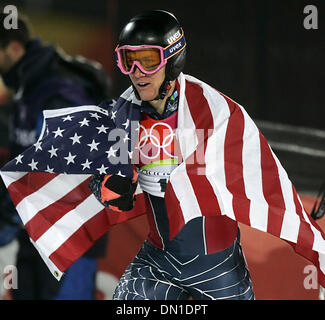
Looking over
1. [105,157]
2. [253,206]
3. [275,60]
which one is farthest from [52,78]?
[275,60]

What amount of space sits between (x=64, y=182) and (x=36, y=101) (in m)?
1.24

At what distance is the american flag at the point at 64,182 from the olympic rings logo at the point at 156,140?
0.26 ft

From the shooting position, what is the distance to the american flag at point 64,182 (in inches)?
129

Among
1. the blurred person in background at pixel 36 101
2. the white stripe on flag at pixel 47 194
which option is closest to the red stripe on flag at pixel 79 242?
the white stripe on flag at pixel 47 194

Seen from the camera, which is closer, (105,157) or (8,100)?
(105,157)

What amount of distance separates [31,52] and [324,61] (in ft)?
9.23

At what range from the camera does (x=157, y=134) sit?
128 inches

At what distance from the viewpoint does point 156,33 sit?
10.2 feet

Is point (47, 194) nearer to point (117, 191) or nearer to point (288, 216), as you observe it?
point (117, 191)

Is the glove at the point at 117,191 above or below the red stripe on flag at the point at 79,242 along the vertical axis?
above

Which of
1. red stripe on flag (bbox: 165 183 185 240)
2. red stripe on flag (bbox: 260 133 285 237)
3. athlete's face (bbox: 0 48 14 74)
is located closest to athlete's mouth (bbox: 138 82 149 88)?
red stripe on flag (bbox: 165 183 185 240)

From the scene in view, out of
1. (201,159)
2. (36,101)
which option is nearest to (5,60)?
(36,101)

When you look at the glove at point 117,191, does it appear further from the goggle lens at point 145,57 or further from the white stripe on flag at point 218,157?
the goggle lens at point 145,57
